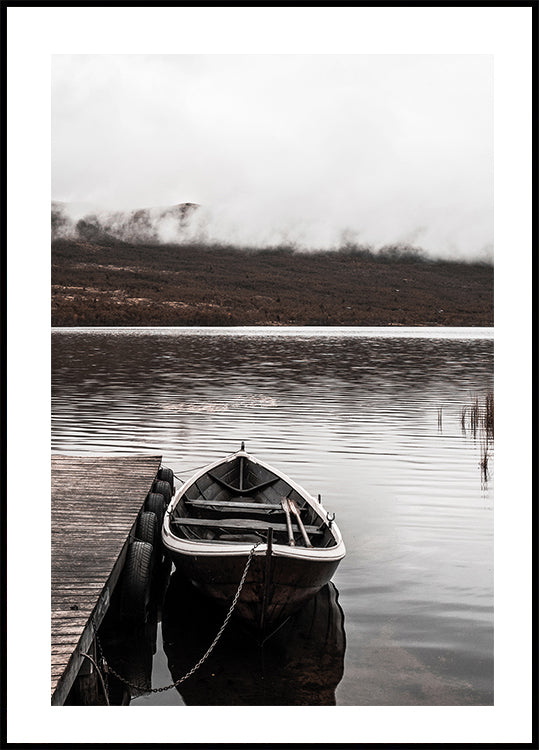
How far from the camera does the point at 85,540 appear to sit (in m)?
6.93

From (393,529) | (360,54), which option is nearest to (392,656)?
(393,529)

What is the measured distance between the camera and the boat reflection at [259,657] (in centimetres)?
582

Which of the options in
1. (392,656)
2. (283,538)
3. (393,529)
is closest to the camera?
(392,656)

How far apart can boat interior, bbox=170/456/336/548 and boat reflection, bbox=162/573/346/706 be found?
798mm

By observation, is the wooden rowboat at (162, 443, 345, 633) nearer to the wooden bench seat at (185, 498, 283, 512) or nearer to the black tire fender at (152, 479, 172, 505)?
the wooden bench seat at (185, 498, 283, 512)

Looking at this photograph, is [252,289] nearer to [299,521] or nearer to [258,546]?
[299,521]

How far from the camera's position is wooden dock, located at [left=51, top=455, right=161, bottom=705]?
4.63m

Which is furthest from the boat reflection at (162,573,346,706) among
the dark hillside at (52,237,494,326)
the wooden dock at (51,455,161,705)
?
the dark hillside at (52,237,494,326)

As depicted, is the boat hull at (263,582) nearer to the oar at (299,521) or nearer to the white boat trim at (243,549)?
the white boat trim at (243,549)

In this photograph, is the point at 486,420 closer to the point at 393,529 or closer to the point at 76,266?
the point at 393,529

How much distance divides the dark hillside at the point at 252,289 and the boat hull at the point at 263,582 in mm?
111089
